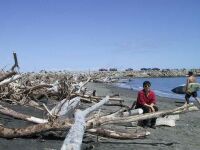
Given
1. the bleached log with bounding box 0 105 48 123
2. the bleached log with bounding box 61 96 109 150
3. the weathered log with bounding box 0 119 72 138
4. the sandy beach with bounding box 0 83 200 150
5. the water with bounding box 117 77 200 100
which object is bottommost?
the water with bounding box 117 77 200 100

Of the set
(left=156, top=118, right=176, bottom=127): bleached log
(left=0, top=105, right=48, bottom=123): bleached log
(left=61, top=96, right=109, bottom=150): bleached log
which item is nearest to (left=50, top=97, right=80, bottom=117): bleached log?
(left=0, top=105, right=48, bottom=123): bleached log

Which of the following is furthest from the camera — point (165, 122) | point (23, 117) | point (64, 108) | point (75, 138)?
point (165, 122)

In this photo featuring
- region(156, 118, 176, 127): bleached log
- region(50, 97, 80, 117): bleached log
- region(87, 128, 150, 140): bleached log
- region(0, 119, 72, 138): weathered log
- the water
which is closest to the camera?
region(0, 119, 72, 138): weathered log

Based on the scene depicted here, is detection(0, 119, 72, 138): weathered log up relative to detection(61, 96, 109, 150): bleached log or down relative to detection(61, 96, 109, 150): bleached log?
down

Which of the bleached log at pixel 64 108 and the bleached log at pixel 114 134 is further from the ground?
the bleached log at pixel 64 108

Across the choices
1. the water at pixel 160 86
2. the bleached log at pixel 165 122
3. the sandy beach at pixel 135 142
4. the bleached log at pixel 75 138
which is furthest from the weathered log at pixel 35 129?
the water at pixel 160 86

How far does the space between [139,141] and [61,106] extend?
1846 millimetres

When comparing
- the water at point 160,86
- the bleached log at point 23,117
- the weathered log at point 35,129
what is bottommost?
the water at point 160,86

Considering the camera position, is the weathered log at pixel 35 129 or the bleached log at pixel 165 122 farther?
the bleached log at pixel 165 122

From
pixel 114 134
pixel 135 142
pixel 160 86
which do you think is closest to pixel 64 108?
pixel 114 134

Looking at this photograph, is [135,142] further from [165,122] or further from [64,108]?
[165,122]

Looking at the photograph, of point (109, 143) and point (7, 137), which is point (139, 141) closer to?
point (109, 143)

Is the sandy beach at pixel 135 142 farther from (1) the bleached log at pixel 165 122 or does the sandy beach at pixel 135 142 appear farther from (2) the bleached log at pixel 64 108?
(2) the bleached log at pixel 64 108

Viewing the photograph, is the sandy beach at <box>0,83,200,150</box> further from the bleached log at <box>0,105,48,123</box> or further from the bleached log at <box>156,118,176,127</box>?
the bleached log at <box>0,105,48,123</box>
